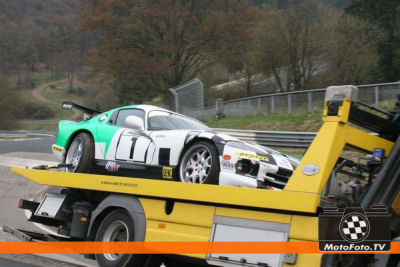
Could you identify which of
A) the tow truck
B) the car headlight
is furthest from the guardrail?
the tow truck

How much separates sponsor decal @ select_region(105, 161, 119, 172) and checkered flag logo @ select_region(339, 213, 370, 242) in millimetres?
4003

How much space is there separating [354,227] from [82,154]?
15.8 feet

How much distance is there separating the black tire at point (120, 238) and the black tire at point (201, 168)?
928 millimetres

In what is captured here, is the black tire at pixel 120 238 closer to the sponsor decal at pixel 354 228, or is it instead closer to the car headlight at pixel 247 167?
the car headlight at pixel 247 167

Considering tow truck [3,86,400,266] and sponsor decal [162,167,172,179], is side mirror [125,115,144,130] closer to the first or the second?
sponsor decal [162,167,172,179]

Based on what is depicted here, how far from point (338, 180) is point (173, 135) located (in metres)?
2.72

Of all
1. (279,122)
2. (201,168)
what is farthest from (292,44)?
(201,168)

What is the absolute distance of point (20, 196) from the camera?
14078 millimetres

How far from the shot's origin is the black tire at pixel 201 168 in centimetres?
645

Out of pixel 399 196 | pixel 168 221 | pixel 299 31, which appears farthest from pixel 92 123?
pixel 299 31

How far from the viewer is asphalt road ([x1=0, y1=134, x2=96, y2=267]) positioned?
7.75 meters

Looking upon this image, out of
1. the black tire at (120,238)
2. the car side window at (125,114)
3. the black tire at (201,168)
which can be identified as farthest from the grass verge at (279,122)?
the black tire at (120,238)

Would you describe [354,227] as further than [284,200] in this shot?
No

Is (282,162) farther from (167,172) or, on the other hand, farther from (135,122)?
(135,122)
